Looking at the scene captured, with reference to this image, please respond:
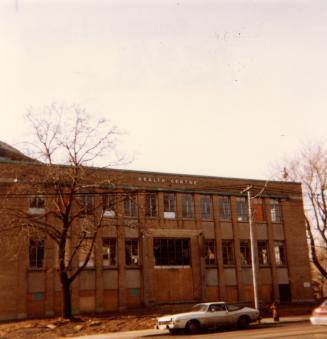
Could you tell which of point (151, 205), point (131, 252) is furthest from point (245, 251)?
point (131, 252)

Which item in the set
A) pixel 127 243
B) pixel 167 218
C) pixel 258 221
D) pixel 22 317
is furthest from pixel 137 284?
pixel 258 221

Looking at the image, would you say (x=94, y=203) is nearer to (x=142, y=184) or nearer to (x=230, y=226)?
(x=142, y=184)

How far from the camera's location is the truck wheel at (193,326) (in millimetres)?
21638

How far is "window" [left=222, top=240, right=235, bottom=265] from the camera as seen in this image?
4028 cm

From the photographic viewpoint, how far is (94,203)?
117 ft

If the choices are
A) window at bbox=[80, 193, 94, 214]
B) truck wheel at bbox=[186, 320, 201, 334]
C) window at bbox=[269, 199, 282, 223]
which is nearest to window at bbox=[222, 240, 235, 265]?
window at bbox=[269, 199, 282, 223]

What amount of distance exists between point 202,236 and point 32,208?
44.8 feet

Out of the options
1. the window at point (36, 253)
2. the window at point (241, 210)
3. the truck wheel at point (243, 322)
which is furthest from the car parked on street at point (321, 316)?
the window at point (241, 210)

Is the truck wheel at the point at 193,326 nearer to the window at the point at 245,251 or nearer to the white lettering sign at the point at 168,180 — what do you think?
the white lettering sign at the point at 168,180

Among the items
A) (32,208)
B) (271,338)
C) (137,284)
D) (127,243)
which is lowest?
(271,338)

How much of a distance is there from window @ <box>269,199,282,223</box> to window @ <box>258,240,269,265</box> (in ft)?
7.66

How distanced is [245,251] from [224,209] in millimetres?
4034

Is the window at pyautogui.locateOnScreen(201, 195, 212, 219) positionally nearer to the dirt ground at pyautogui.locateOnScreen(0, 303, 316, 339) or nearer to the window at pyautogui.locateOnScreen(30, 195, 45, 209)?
the window at pyautogui.locateOnScreen(30, 195, 45, 209)

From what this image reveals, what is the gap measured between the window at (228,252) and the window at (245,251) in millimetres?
954
